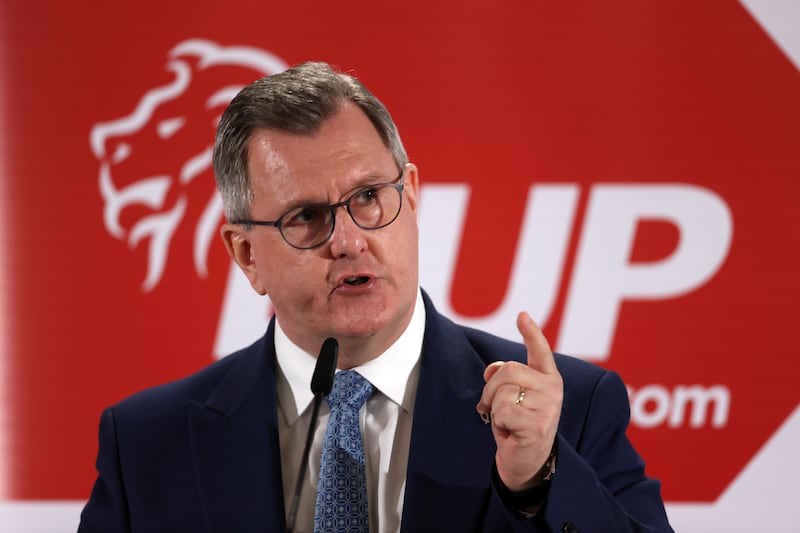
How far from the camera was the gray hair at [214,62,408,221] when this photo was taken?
181 cm

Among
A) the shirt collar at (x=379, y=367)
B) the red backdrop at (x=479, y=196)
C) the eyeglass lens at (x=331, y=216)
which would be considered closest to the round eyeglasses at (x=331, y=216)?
the eyeglass lens at (x=331, y=216)

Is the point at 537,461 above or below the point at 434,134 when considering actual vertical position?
below

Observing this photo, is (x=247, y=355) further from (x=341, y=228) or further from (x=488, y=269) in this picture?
(x=488, y=269)

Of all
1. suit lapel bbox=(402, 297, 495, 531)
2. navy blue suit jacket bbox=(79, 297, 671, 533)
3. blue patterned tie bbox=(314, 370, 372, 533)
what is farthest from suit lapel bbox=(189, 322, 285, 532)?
suit lapel bbox=(402, 297, 495, 531)

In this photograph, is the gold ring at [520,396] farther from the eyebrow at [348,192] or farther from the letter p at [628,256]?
the letter p at [628,256]

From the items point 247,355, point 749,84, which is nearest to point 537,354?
point 247,355

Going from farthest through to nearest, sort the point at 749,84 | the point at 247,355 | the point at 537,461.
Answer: the point at 749,84, the point at 247,355, the point at 537,461

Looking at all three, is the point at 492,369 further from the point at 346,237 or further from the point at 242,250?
the point at 242,250

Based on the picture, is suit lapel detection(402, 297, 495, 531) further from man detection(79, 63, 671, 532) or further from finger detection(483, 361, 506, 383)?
finger detection(483, 361, 506, 383)

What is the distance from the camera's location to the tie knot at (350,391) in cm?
180

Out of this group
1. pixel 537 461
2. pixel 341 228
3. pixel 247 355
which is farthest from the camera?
pixel 247 355

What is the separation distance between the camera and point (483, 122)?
118 inches

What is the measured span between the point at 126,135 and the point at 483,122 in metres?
1.15

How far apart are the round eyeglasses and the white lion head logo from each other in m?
1.32
